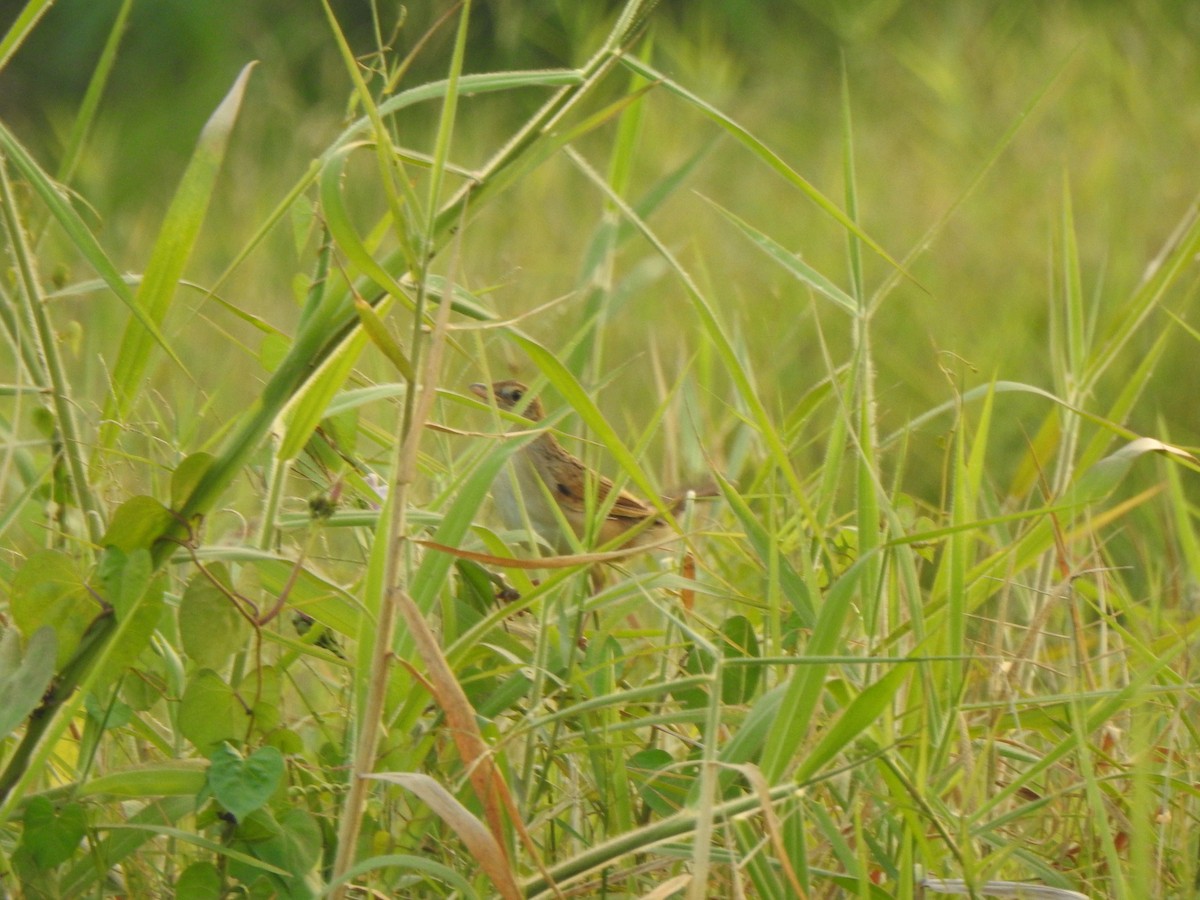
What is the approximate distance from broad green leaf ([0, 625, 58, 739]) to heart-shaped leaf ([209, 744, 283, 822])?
0.60 feet

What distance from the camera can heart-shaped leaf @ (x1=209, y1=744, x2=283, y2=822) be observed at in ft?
4.85

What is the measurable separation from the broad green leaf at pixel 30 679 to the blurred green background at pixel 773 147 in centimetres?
138

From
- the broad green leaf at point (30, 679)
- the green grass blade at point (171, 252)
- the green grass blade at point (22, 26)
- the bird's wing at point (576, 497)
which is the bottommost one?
the bird's wing at point (576, 497)

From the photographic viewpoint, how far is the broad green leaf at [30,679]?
4.75 ft

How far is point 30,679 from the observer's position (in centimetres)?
147

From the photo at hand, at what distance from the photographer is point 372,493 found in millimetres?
1904

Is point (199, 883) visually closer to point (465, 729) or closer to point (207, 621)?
point (207, 621)

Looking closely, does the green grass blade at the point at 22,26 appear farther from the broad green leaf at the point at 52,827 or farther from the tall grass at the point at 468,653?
the broad green leaf at the point at 52,827

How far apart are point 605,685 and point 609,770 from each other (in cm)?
10

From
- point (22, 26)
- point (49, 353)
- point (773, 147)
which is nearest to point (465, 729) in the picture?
point (49, 353)

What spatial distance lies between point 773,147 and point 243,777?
5.38 metres

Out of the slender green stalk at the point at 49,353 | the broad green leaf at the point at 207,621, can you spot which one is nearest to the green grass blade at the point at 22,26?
the slender green stalk at the point at 49,353

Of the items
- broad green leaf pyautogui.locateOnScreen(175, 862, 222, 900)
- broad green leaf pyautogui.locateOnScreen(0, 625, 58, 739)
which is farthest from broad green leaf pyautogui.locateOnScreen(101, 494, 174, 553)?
broad green leaf pyautogui.locateOnScreen(175, 862, 222, 900)

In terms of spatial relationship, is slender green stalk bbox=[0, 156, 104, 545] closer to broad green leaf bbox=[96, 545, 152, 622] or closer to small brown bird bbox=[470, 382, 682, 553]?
broad green leaf bbox=[96, 545, 152, 622]
